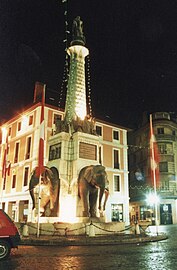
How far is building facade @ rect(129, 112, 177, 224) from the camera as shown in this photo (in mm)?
40219

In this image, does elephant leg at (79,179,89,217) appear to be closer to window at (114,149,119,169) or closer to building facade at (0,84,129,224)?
building facade at (0,84,129,224)

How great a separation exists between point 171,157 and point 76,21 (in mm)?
29494

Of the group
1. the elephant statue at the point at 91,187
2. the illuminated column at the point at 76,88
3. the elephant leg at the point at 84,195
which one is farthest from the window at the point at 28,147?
the elephant leg at the point at 84,195

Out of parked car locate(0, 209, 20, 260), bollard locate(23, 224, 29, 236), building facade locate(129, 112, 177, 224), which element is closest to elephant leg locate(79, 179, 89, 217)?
bollard locate(23, 224, 29, 236)

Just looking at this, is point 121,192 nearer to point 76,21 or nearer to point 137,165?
point 137,165

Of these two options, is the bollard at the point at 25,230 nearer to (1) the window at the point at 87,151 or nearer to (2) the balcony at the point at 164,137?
(1) the window at the point at 87,151

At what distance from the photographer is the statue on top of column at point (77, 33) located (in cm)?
1838

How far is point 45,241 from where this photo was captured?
38.2 feet

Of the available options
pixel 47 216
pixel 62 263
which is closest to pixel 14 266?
pixel 62 263

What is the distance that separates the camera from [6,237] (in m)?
8.06

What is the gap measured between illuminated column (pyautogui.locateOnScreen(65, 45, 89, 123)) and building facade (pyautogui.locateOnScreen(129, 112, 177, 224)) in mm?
21812

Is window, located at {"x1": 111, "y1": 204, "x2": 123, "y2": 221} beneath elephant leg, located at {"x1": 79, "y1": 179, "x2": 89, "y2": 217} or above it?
beneath

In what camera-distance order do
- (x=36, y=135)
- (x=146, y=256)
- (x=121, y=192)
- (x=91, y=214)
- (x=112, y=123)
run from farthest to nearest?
(x=112, y=123) → (x=121, y=192) → (x=36, y=135) → (x=91, y=214) → (x=146, y=256)

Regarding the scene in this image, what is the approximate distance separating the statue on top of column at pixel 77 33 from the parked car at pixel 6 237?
13396 millimetres
